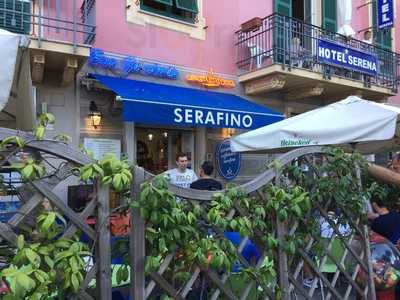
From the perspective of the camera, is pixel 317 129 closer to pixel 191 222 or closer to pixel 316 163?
pixel 316 163

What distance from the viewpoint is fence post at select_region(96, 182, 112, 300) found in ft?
7.80

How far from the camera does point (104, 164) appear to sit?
2.30 metres

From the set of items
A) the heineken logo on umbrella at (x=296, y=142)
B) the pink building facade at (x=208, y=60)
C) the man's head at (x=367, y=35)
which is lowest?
the heineken logo on umbrella at (x=296, y=142)

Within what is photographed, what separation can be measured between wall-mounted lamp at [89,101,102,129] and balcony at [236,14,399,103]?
3.44 m

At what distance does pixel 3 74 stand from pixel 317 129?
3875 mm

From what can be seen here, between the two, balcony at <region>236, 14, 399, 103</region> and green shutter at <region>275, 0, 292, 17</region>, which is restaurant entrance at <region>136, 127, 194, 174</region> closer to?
balcony at <region>236, 14, 399, 103</region>

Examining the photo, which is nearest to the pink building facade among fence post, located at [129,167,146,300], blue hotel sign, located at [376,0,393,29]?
blue hotel sign, located at [376,0,393,29]

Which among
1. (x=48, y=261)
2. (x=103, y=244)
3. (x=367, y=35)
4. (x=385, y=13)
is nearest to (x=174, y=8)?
(x=385, y=13)

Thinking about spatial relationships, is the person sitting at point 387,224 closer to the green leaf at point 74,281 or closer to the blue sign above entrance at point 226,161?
the green leaf at point 74,281

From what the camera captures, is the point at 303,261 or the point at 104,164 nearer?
the point at 104,164

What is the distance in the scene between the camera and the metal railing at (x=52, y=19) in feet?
24.0

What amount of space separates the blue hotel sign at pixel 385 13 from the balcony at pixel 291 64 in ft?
3.88

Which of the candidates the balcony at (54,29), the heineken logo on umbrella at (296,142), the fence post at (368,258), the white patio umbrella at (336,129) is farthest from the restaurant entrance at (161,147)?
the fence post at (368,258)

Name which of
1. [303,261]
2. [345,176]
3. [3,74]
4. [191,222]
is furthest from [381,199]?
[3,74]
